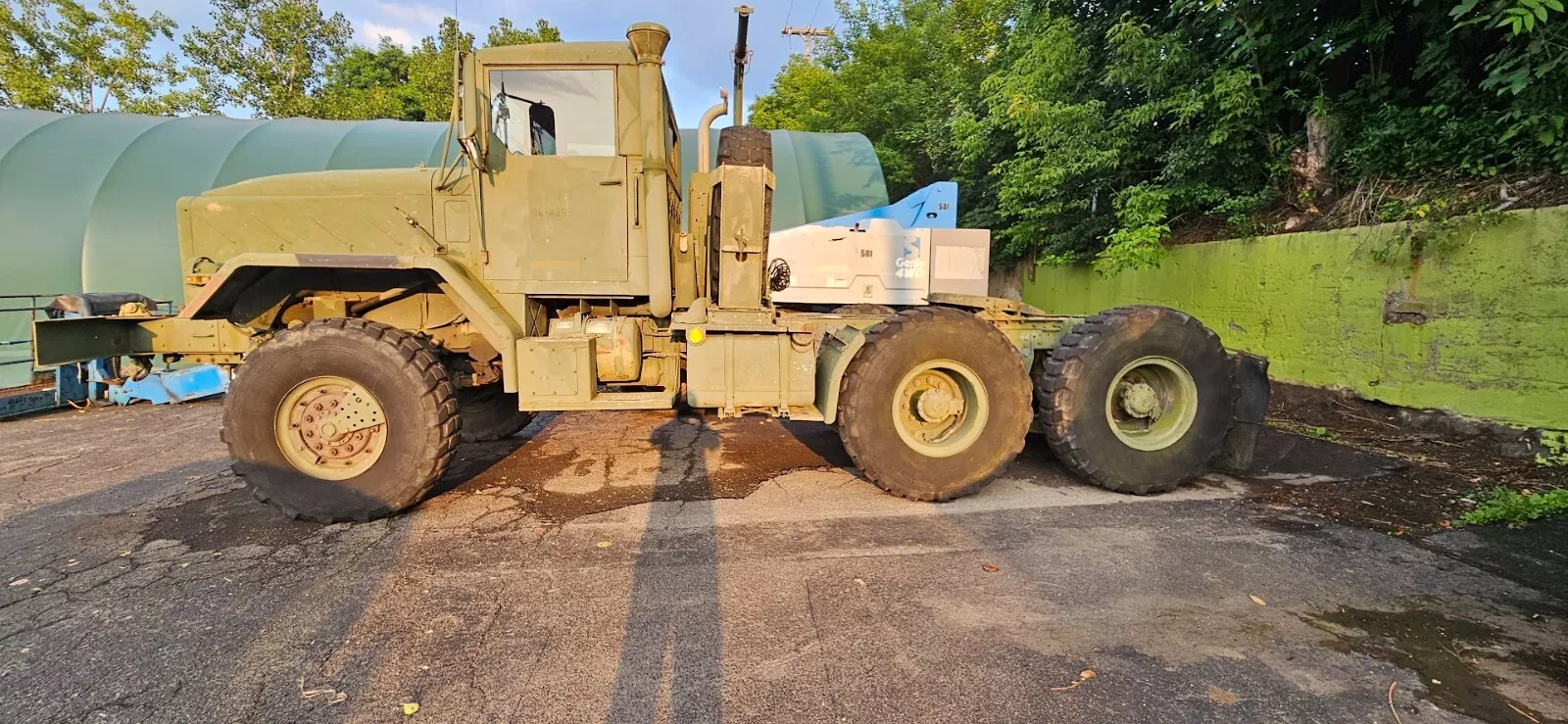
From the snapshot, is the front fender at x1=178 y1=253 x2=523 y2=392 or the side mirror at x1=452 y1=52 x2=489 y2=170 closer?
the front fender at x1=178 y1=253 x2=523 y2=392

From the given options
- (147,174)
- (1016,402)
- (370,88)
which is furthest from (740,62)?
(370,88)

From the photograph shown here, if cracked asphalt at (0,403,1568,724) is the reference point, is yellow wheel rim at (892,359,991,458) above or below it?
above

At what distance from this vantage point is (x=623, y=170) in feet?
14.5

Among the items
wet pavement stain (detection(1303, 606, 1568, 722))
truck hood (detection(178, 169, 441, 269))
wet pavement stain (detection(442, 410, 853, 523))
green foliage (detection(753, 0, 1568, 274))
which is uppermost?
green foliage (detection(753, 0, 1568, 274))

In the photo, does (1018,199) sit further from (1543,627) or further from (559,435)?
(1543,627)

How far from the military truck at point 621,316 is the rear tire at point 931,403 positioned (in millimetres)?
14

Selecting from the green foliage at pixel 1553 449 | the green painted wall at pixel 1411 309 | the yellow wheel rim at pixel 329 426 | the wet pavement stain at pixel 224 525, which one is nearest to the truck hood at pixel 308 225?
the yellow wheel rim at pixel 329 426

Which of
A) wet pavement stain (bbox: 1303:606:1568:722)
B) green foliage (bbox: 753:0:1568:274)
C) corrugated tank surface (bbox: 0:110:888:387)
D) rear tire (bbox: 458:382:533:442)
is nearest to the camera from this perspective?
wet pavement stain (bbox: 1303:606:1568:722)

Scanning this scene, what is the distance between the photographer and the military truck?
423 cm

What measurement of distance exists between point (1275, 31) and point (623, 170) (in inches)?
286

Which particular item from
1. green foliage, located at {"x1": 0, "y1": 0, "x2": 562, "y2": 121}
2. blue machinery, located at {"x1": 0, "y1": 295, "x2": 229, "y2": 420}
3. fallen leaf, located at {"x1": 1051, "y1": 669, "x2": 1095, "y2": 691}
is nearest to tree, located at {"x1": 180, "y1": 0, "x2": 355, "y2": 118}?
green foliage, located at {"x1": 0, "y1": 0, "x2": 562, "y2": 121}

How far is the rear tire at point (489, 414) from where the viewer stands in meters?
5.82

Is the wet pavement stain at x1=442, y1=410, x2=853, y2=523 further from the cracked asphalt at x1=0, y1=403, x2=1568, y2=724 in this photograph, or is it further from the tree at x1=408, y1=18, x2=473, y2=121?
the tree at x1=408, y1=18, x2=473, y2=121

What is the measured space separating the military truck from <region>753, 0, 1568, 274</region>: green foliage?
3.51m
